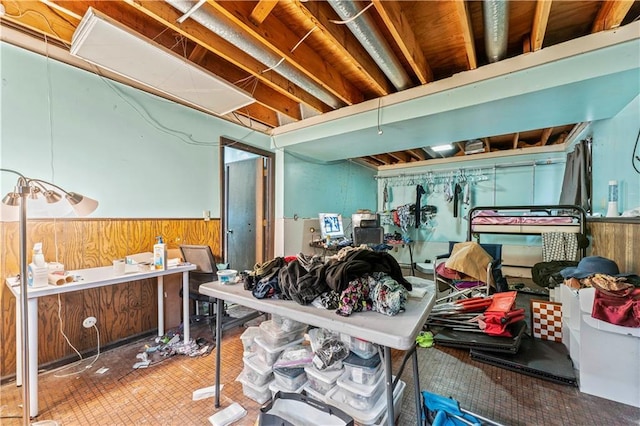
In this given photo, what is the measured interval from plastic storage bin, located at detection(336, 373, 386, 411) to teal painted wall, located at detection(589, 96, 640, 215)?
8.79ft

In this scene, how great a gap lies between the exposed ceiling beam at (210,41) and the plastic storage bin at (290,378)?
95.5 inches

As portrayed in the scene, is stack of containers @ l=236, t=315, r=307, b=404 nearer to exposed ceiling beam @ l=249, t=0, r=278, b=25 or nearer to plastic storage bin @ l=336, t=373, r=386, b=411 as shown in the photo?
plastic storage bin @ l=336, t=373, r=386, b=411

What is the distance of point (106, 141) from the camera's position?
2395 mm

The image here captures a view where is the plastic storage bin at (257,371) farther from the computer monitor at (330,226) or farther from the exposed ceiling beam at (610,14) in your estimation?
the exposed ceiling beam at (610,14)

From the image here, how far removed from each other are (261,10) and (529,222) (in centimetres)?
427

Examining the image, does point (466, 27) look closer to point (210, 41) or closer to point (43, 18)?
point (210, 41)

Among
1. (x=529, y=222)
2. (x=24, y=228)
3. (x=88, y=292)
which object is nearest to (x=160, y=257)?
(x=88, y=292)

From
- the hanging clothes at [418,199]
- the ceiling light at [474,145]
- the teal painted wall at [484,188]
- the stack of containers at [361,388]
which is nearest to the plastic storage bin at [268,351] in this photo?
the stack of containers at [361,388]

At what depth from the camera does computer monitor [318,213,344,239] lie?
4.62 m

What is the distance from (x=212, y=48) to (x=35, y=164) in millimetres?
1647

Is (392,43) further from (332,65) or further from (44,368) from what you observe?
(44,368)

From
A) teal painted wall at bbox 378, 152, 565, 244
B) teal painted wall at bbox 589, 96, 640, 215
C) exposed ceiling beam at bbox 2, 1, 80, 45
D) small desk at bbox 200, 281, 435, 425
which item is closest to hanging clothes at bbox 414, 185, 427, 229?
teal painted wall at bbox 378, 152, 565, 244

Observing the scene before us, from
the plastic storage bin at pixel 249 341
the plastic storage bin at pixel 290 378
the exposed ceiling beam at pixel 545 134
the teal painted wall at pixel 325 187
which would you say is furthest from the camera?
the teal painted wall at pixel 325 187

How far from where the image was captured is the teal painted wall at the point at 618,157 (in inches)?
90.2
